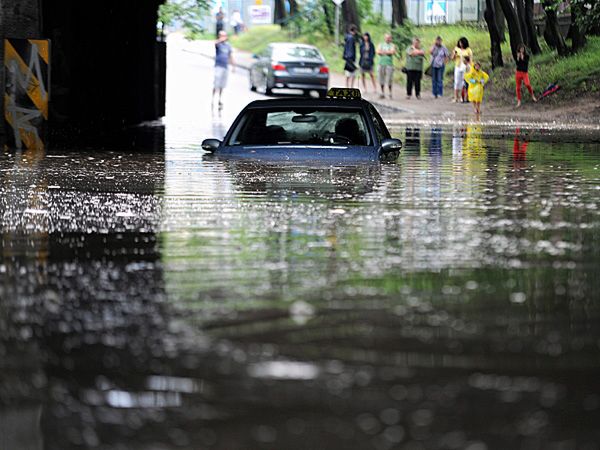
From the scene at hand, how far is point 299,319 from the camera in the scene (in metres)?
6.31

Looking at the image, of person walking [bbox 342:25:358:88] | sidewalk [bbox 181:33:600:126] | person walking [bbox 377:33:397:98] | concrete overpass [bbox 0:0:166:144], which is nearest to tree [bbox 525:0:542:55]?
sidewalk [bbox 181:33:600:126]

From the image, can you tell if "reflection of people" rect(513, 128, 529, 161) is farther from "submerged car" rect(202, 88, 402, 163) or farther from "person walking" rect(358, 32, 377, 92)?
"person walking" rect(358, 32, 377, 92)

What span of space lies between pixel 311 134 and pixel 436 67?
89.2 ft

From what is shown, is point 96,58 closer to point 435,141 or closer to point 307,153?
point 435,141

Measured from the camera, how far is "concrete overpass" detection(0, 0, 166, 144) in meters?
24.1

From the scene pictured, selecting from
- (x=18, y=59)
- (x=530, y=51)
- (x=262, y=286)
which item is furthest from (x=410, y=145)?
(x=530, y=51)

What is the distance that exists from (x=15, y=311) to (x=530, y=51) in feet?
130

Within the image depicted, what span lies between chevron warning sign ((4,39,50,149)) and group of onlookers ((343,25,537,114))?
17773 mm

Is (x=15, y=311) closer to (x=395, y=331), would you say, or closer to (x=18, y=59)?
(x=395, y=331)

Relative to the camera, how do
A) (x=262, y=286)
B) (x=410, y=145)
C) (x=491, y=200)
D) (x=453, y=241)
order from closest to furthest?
(x=262, y=286)
(x=453, y=241)
(x=491, y=200)
(x=410, y=145)

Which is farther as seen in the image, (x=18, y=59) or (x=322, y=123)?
(x=18, y=59)

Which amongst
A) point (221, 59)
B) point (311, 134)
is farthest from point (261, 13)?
point (311, 134)

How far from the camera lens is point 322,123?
52.3ft

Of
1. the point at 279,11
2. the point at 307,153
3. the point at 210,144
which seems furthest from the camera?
the point at 279,11
